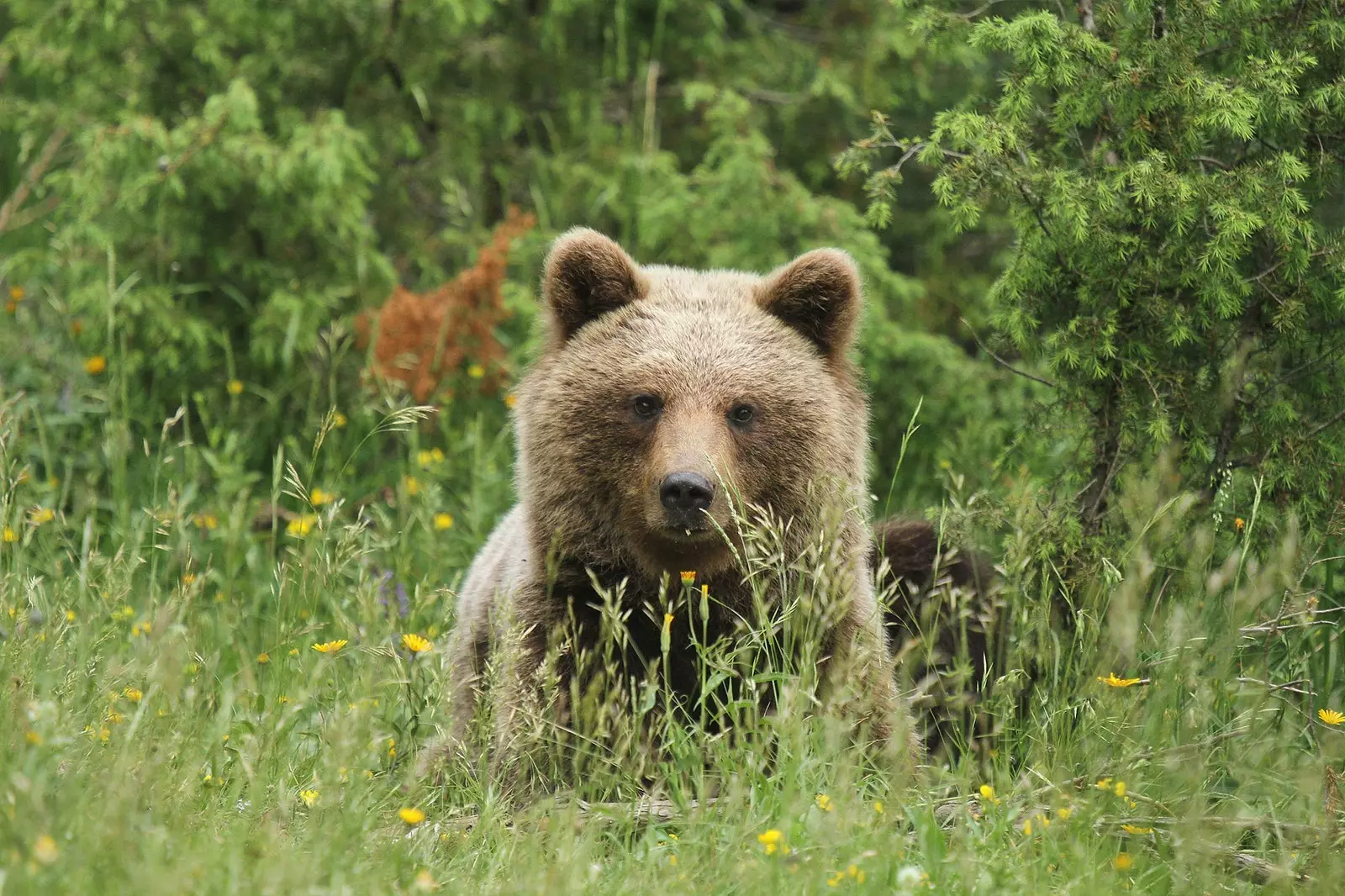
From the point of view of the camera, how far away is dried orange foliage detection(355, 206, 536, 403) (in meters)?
6.54

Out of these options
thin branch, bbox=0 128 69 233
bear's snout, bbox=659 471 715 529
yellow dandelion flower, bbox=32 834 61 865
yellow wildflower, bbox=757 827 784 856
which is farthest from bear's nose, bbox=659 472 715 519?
thin branch, bbox=0 128 69 233

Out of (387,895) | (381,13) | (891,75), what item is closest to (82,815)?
(387,895)

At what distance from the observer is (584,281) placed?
434cm

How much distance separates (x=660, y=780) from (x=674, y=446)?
3.01 feet

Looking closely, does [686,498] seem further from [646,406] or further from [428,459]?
[428,459]

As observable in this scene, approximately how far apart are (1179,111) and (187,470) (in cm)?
407

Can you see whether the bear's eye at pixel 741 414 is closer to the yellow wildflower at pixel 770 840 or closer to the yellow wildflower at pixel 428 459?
the yellow wildflower at pixel 770 840

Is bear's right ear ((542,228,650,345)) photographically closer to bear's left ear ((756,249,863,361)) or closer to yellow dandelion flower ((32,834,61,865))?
bear's left ear ((756,249,863,361))

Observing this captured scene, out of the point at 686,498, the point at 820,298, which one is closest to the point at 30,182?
the point at 820,298

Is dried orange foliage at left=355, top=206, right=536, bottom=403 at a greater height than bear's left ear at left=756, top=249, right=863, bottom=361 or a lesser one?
lesser

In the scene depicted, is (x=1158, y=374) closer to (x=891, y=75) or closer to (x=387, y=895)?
(x=387, y=895)

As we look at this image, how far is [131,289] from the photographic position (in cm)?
633

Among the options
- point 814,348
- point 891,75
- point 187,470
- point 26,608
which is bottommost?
point 187,470

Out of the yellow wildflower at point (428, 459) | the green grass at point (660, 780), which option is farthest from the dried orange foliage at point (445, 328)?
the green grass at point (660, 780)
